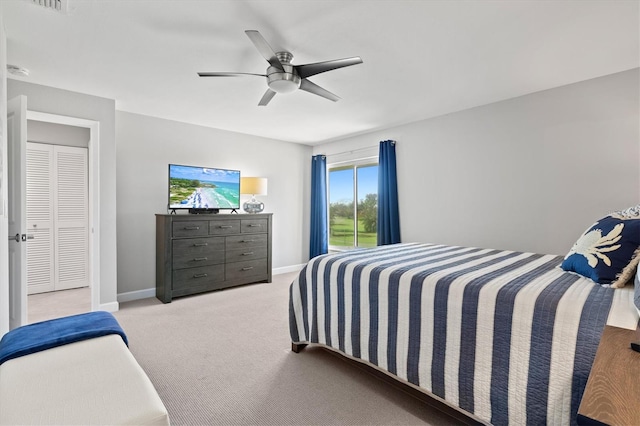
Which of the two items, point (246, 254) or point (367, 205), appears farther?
point (367, 205)

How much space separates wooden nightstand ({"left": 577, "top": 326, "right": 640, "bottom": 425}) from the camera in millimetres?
588

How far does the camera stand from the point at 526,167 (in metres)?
3.47

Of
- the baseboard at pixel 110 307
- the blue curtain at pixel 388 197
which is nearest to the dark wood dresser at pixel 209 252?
the baseboard at pixel 110 307

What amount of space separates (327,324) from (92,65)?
3.04 metres

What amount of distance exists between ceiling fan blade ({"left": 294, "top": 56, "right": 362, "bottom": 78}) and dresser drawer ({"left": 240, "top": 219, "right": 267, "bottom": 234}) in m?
2.75

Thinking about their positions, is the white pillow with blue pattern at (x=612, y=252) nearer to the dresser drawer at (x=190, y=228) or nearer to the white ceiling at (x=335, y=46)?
the white ceiling at (x=335, y=46)

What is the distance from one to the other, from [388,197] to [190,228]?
114 inches

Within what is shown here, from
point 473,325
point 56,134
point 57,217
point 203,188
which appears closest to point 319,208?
point 203,188

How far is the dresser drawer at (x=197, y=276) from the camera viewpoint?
4035mm

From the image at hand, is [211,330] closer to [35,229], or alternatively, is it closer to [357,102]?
[357,102]

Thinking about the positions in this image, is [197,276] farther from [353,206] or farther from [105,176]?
[353,206]

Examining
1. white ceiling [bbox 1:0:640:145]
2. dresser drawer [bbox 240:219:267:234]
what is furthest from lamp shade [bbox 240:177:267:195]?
white ceiling [bbox 1:0:640:145]

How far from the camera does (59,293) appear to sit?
174 inches

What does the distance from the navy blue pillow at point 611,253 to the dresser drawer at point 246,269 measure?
3958mm
